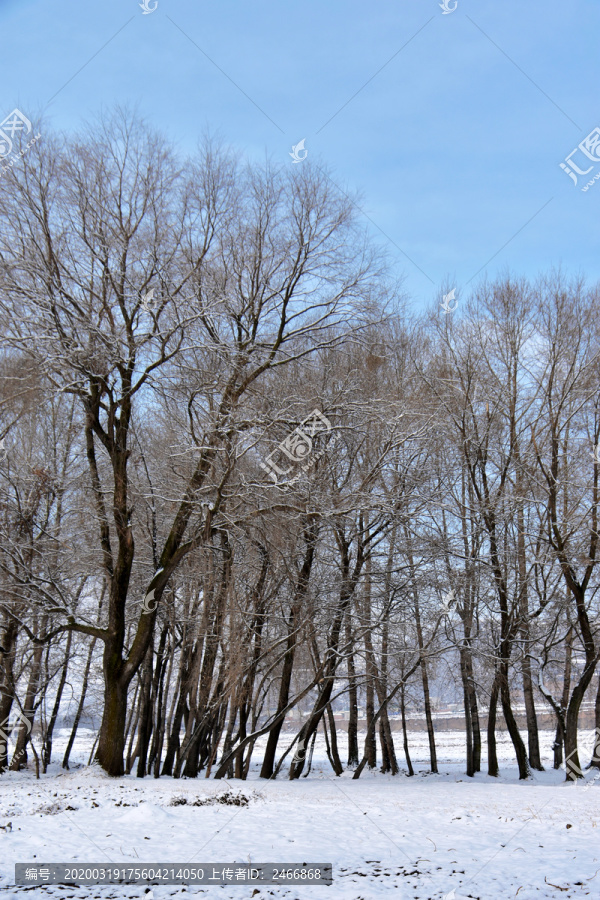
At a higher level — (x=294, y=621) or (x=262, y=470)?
(x=262, y=470)

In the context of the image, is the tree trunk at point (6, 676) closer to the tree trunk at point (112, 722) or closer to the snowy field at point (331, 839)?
the tree trunk at point (112, 722)

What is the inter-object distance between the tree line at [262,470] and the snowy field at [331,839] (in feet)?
14.9

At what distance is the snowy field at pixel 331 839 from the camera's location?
532 centimetres

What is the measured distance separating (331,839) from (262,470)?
9.17 metres

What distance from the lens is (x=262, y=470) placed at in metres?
15.1

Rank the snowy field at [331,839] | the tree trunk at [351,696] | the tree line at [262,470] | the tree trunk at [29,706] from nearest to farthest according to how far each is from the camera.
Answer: the snowy field at [331,839] < the tree line at [262,470] < the tree trunk at [351,696] < the tree trunk at [29,706]

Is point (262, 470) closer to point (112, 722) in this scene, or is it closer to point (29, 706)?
point (112, 722)

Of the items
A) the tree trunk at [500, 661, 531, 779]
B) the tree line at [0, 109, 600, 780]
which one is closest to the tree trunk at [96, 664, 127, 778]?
the tree line at [0, 109, 600, 780]

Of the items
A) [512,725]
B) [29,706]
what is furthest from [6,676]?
[512,725]

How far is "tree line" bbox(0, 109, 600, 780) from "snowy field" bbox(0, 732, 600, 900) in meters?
4.53

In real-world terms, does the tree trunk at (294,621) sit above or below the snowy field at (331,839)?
above

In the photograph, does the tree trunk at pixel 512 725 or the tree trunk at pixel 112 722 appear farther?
the tree trunk at pixel 512 725

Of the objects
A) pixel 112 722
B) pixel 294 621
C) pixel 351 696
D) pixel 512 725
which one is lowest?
pixel 512 725

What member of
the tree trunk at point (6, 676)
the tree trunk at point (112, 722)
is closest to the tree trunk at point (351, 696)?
the tree trunk at point (112, 722)
